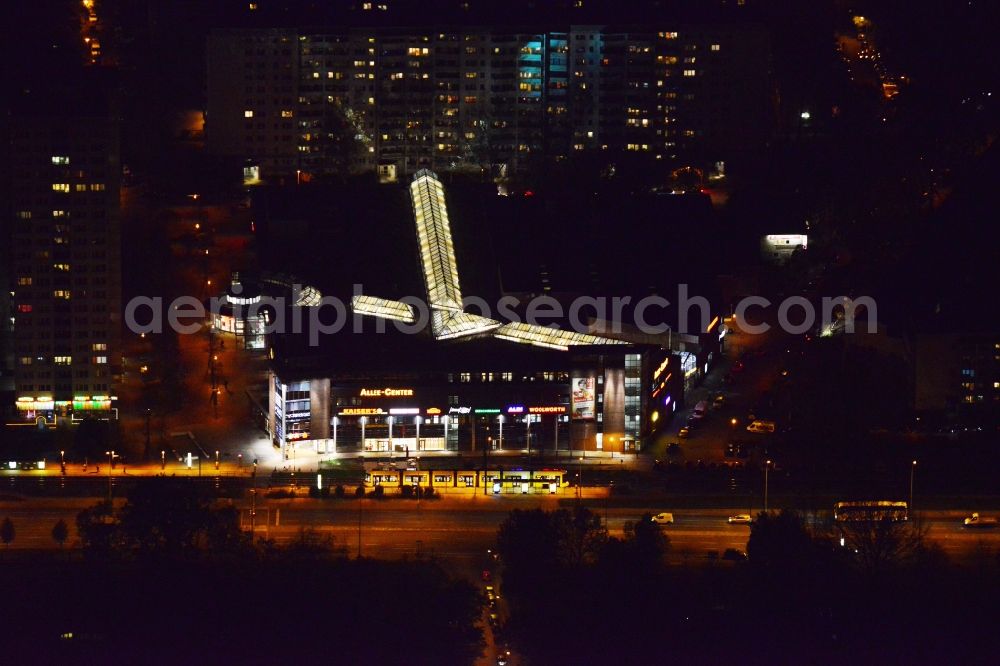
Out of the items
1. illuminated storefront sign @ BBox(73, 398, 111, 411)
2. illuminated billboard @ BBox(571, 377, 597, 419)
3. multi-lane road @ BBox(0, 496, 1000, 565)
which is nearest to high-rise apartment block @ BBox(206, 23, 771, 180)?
illuminated storefront sign @ BBox(73, 398, 111, 411)

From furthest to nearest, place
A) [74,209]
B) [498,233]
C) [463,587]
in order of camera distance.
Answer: [498,233] < [74,209] < [463,587]

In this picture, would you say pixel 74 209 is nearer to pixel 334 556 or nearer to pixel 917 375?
pixel 334 556

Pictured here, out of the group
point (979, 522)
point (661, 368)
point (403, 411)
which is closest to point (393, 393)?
point (403, 411)

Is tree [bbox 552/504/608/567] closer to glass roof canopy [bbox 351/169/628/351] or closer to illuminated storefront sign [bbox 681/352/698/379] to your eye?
glass roof canopy [bbox 351/169/628/351]

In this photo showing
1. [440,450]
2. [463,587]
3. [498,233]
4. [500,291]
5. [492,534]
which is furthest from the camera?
[498,233]

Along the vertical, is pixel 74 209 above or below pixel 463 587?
above

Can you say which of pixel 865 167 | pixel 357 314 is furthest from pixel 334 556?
pixel 865 167

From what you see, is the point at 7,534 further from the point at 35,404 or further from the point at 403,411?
the point at 403,411
